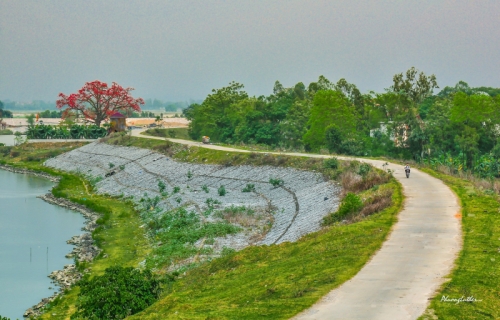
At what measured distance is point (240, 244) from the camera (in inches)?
1342

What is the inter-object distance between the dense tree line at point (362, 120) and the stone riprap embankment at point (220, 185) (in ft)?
45.0

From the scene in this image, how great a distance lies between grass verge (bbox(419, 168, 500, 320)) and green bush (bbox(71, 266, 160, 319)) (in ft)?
31.5

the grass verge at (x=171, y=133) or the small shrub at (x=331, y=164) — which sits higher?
the grass verge at (x=171, y=133)

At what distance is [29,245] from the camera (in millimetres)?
40344

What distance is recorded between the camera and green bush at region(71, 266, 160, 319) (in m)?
19.3

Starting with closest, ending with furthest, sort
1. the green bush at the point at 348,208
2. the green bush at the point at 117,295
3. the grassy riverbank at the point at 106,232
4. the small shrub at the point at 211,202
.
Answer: the green bush at the point at 117,295 < the grassy riverbank at the point at 106,232 < the green bush at the point at 348,208 < the small shrub at the point at 211,202

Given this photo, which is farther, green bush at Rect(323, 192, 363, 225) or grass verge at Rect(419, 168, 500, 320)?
green bush at Rect(323, 192, 363, 225)

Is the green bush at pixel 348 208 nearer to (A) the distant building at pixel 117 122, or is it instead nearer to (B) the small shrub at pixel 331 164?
(B) the small shrub at pixel 331 164

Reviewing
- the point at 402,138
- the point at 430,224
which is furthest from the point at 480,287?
the point at 402,138

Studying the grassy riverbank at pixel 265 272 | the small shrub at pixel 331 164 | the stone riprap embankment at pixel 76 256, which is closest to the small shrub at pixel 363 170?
the grassy riverbank at pixel 265 272

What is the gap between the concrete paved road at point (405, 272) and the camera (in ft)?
49.3

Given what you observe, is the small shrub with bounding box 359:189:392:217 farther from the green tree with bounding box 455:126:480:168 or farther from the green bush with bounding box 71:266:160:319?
the green tree with bounding box 455:126:480:168

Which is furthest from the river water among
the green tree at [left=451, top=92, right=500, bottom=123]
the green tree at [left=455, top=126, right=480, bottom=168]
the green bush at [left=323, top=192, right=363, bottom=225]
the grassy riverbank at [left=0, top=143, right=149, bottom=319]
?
the green tree at [left=451, top=92, right=500, bottom=123]
